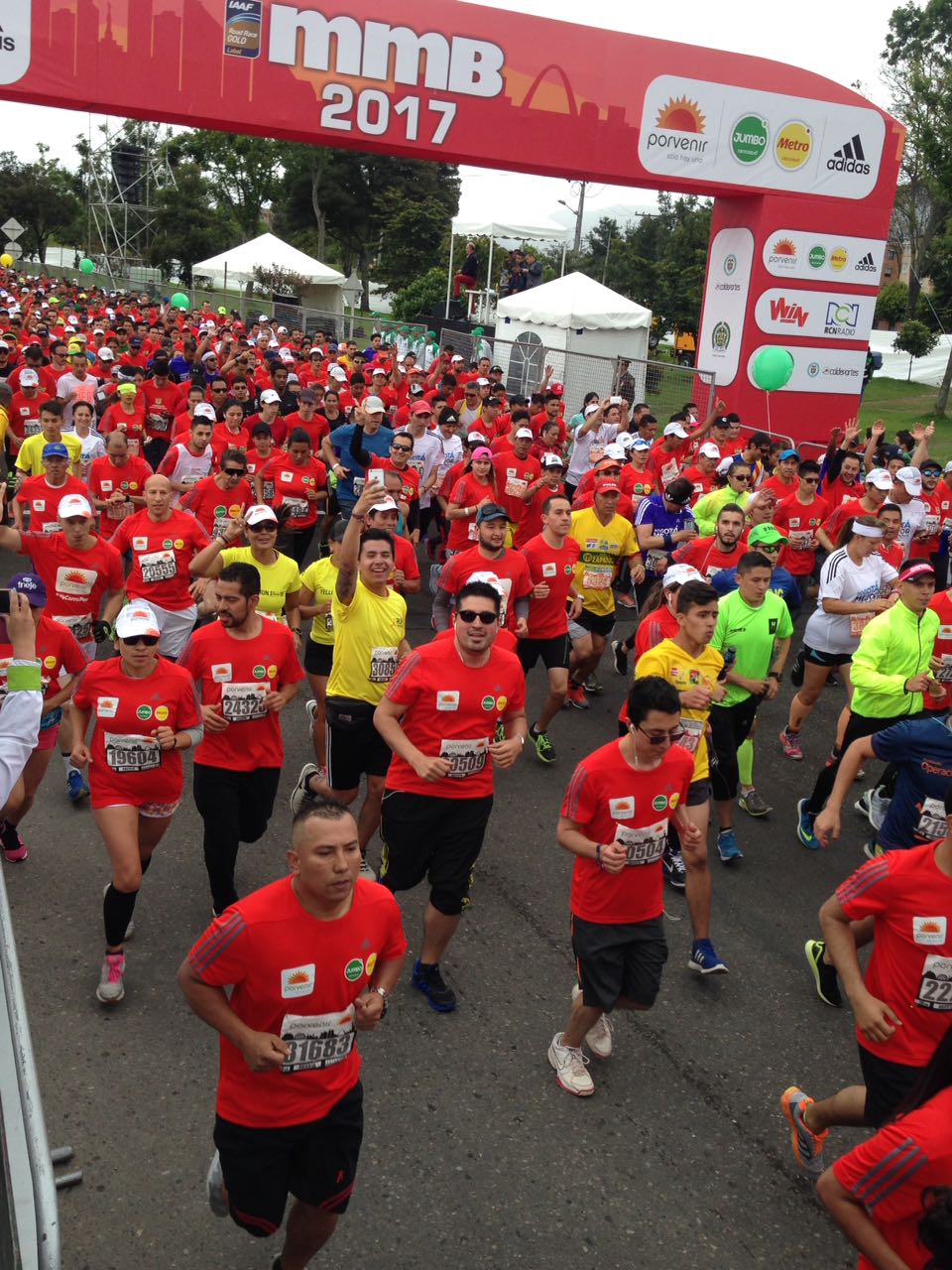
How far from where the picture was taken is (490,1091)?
462 cm

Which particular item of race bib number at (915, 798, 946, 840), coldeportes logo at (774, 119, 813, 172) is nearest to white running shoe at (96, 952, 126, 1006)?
race bib number at (915, 798, 946, 840)

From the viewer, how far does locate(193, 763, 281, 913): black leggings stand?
5.30 m

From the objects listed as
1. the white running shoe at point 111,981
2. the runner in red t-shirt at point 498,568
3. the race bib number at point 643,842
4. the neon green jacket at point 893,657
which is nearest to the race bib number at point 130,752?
the white running shoe at point 111,981

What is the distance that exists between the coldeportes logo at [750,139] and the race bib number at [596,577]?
42.7ft

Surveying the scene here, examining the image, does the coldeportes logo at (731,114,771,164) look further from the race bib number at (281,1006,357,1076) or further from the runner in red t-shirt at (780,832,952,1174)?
the race bib number at (281,1006,357,1076)

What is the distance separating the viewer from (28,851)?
6.30 meters

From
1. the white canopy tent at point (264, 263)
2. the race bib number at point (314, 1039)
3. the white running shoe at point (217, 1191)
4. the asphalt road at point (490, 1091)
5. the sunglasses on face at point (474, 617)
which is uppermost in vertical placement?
the white canopy tent at point (264, 263)

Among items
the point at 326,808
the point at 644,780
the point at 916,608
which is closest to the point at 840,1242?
the point at 644,780

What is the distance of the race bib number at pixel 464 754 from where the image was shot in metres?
4.97

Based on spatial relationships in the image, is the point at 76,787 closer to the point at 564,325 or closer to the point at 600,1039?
the point at 600,1039

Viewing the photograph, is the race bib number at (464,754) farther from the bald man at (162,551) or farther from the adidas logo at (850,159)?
the adidas logo at (850,159)

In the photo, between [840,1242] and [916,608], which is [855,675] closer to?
[916,608]

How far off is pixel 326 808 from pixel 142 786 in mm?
2191

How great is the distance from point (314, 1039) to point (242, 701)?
2388 mm
